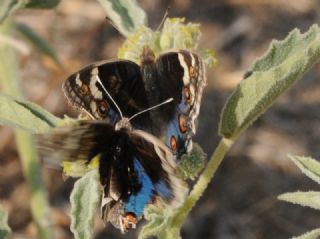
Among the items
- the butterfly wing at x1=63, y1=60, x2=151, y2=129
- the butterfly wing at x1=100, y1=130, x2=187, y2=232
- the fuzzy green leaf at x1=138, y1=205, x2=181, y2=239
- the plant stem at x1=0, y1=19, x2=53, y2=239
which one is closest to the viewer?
the fuzzy green leaf at x1=138, y1=205, x2=181, y2=239

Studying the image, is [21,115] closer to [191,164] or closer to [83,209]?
[83,209]

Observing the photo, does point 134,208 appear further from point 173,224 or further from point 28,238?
point 28,238

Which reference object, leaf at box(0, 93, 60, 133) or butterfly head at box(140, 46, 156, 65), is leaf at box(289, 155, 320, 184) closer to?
butterfly head at box(140, 46, 156, 65)

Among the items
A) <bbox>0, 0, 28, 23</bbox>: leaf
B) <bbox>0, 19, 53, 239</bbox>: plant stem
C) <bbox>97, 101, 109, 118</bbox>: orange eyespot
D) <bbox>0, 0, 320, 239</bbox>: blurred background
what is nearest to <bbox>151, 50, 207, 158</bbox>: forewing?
<bbox>97, 101, 109, 118</bbox>: orange eyespot

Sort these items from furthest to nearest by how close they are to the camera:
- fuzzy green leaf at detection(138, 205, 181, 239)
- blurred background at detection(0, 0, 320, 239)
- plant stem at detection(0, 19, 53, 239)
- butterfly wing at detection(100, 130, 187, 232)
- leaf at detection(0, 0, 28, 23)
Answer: blurred background at detection(0, 0, 320, 239)
plant stem at detection(0, 19, 53, 239)
leaf at detection(0, 0, 28, 23)
butterfly wing at detection(100, 130, 187, 232)
fuzzy green leaf at detection(138, 205, 181, 239)

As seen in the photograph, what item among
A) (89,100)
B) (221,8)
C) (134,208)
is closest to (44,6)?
(89,100)

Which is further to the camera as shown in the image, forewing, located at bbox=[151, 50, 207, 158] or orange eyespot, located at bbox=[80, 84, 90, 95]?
orange eyespot, located at bbox=[80, 84, 90, 95]

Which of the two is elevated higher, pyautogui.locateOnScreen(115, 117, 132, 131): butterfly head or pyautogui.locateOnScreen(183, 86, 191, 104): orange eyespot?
pyautogui.locateOnScreen(115, 117, 132, 131): butterfly head

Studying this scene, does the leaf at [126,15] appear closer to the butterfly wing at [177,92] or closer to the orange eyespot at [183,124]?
the butterfly wing at [177,92]

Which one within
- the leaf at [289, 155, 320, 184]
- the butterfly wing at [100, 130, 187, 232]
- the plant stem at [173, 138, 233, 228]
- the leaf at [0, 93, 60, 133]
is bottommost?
the leaf at [289, 155, 320, 184]
